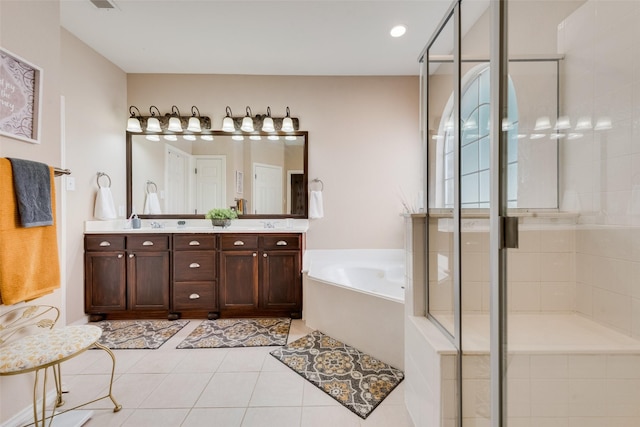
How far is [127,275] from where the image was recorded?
265 cm

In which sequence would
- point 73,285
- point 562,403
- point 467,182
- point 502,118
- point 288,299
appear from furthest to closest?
1. point 288,299
2. point 73,285
3. point 467,182
4. point 562,403
5. point 502,118

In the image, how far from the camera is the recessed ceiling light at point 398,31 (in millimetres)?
2342

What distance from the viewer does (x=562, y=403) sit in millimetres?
1037

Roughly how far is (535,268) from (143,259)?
10.2 ft

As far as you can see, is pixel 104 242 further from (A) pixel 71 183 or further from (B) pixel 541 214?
(B) pixel 541 214

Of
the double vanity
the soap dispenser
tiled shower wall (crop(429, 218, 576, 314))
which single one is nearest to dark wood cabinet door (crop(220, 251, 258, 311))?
the double vanity

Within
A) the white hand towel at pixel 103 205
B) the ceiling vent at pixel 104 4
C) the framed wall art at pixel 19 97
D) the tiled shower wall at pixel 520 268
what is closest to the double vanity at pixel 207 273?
the white hand towel at pixel 103 205

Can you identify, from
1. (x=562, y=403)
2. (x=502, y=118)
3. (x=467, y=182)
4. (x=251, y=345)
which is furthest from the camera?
(x=251, y=345)

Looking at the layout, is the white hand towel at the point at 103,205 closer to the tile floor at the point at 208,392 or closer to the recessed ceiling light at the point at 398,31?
the tile floor at the point at 208,392

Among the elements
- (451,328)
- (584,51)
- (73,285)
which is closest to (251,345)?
(451,328)

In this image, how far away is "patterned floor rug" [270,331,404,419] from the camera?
1580mm

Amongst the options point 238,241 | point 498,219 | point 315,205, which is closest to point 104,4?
point 238,241

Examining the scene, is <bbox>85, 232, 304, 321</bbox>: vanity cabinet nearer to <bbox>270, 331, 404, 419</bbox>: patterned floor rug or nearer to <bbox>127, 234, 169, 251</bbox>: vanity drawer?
<bbox>127, 234, 169, 251</bbox>: vanity drawer

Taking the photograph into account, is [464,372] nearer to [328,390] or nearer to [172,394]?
[328,390]
